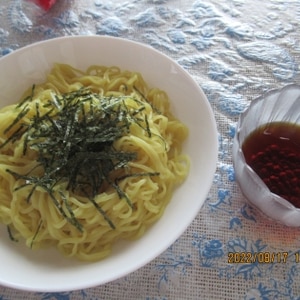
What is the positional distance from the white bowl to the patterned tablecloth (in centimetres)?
14

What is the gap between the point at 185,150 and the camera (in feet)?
4.72

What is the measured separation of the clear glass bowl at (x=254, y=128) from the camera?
1.26m

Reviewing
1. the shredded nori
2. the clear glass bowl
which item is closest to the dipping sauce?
the clear glass bowl

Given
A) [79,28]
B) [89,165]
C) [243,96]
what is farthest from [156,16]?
[89,165]

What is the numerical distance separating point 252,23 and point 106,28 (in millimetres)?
757

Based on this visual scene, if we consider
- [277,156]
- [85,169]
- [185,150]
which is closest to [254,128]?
[277,156]

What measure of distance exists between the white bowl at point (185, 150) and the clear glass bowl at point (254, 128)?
0.12 meters

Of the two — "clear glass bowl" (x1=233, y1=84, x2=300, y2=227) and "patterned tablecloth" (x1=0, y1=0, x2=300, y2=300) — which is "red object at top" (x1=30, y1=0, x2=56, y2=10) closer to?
"patterned tablecloth" (x1=0, y1=0, x2=300, y2=300)

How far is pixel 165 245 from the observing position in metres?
1.15

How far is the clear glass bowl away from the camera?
1.26 metres

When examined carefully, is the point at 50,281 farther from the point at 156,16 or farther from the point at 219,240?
the point at 156,16

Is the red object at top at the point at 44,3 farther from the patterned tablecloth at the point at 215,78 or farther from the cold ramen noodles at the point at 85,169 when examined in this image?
the cold ramen noodles at the point at 85,169
